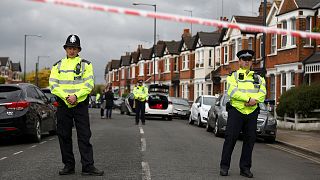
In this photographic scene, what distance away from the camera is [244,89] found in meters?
7.61

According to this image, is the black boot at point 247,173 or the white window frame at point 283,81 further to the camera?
the white window frame at point 283,81

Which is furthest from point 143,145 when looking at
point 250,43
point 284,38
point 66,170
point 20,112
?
point 250,43

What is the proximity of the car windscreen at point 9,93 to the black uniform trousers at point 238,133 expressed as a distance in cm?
605

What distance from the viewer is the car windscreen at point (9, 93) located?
11.4 meters

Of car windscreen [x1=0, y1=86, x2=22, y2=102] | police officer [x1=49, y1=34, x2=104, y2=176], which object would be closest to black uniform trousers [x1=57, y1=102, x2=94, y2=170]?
police officer [x1=49, y1=34, x2=104, y2=176]

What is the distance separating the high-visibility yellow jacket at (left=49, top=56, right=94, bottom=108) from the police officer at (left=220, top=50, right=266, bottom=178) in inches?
91.0

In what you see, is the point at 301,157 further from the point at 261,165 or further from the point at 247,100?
the point at 247,100

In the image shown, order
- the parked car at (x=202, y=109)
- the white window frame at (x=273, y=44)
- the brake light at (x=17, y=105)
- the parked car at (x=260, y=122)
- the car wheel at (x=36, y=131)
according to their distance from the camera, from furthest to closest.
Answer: the white window frame at (x=273, y=44) < the parked car at (x=202, y=109) < the parked car at (x=260, y=122) < the car wheel at (x=36, y=131) < the brake light at (x=17, y=105)

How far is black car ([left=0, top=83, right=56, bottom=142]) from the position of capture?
11.2 m

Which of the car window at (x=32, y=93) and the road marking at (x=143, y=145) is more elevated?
the car window at (x=32, y=93)

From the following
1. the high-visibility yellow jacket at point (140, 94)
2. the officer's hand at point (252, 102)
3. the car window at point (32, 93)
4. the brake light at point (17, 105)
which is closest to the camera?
the officer's hand at point (252, 102)

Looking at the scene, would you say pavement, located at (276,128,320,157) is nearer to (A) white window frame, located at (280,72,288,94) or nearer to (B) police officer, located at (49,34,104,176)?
(B) police officer, located at (49,34,104,176)

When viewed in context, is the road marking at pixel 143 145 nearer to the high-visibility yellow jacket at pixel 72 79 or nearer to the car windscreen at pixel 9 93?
the car windscreen at pixel 9 93

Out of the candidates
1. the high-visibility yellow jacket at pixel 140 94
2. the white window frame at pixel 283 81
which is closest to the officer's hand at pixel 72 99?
the high-visibility yellow jacket at pixel 140 94
